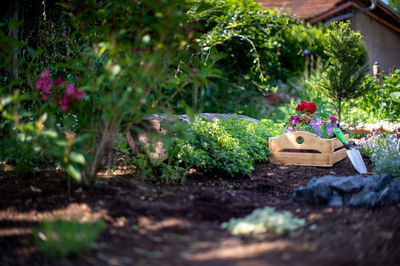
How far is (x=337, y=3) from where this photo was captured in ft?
30.5

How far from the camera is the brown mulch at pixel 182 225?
1730mm

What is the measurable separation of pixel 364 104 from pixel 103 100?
634 cm

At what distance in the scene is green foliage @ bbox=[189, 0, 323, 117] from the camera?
7066mm

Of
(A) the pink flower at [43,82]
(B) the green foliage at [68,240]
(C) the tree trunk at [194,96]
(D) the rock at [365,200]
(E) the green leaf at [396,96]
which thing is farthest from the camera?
(C) the tree trunk at [194,96]

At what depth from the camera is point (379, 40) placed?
10875 millimetres

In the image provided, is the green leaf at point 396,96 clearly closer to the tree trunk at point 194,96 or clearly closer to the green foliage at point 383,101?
the green foliage at point 383,101

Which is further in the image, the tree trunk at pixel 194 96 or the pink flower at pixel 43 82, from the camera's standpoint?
the tree trunk at pixel 194 96

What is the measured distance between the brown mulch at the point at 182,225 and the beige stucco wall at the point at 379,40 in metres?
8.12

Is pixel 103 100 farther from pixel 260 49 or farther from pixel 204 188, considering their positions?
pixel 260 49

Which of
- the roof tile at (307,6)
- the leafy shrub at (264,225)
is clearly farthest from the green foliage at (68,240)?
the roof tile at (307,6)

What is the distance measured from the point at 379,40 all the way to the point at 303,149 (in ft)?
27.1

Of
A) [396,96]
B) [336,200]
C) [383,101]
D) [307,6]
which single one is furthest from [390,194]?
[307,6]

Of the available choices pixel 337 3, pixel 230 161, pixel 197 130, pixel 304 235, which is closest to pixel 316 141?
pixel 230 161

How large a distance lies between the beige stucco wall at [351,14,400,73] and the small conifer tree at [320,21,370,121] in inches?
174
